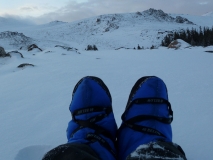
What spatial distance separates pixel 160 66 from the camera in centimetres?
311

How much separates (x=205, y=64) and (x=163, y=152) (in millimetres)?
2662

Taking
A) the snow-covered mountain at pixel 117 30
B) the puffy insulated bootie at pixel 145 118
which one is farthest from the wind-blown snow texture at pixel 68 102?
the snow-covered mountain at pixel 117 30

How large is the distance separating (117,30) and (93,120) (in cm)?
2059

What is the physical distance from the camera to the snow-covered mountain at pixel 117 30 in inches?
677

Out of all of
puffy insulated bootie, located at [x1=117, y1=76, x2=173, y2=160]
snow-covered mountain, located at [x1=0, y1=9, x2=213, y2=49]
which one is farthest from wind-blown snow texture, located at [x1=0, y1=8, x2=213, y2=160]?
snow-covered mountain, located at [x1=0, y1=9, x2=213, y2=49]

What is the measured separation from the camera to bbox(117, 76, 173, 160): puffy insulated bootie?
41.5 inches

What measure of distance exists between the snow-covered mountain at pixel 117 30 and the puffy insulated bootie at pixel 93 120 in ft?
47.6

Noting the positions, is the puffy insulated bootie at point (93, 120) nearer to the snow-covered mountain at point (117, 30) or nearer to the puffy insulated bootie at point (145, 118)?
the puffy insulated bootie at point (145, 118)

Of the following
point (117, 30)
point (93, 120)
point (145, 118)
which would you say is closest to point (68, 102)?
point (93, 120)

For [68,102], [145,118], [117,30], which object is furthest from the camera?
[117,30]

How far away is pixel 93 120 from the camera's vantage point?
3.85 ft

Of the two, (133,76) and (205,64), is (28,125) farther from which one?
(205,64)

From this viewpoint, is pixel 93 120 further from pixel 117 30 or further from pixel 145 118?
pixel 117 30

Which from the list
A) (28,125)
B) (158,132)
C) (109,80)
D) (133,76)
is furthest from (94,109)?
(133,76)
